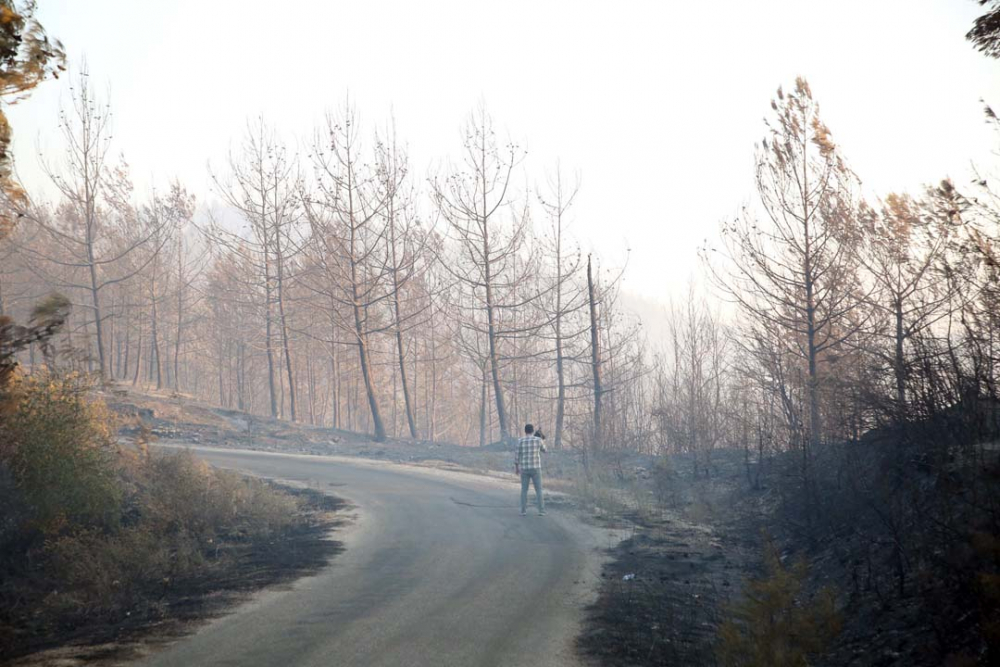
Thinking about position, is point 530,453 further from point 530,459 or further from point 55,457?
point 55,457

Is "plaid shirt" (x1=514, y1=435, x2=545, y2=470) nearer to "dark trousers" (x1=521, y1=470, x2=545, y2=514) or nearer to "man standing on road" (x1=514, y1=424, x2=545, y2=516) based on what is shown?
"man standing on road" (x1=514, y1=424, x2=545, y2=516)

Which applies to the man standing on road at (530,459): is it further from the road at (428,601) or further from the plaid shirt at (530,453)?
the road at (428,601)

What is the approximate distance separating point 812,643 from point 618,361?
3745 centimetres

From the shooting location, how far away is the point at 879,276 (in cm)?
2005

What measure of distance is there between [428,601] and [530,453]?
6686mm

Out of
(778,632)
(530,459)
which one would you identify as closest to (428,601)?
(778,632)

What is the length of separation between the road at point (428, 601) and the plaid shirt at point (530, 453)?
1.15 m

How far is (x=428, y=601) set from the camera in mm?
9680

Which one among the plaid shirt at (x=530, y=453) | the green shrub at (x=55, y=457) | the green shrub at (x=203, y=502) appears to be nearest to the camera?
the green shrub at (x=55, y=457)

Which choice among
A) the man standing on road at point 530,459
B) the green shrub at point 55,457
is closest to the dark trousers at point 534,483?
the man standing on road at point 530,459

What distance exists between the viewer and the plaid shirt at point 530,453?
52.8 ft

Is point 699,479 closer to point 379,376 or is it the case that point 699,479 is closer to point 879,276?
point 879,276

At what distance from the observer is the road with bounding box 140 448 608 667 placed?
25.4ft

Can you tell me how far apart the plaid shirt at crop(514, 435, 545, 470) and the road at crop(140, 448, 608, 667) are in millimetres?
1152
